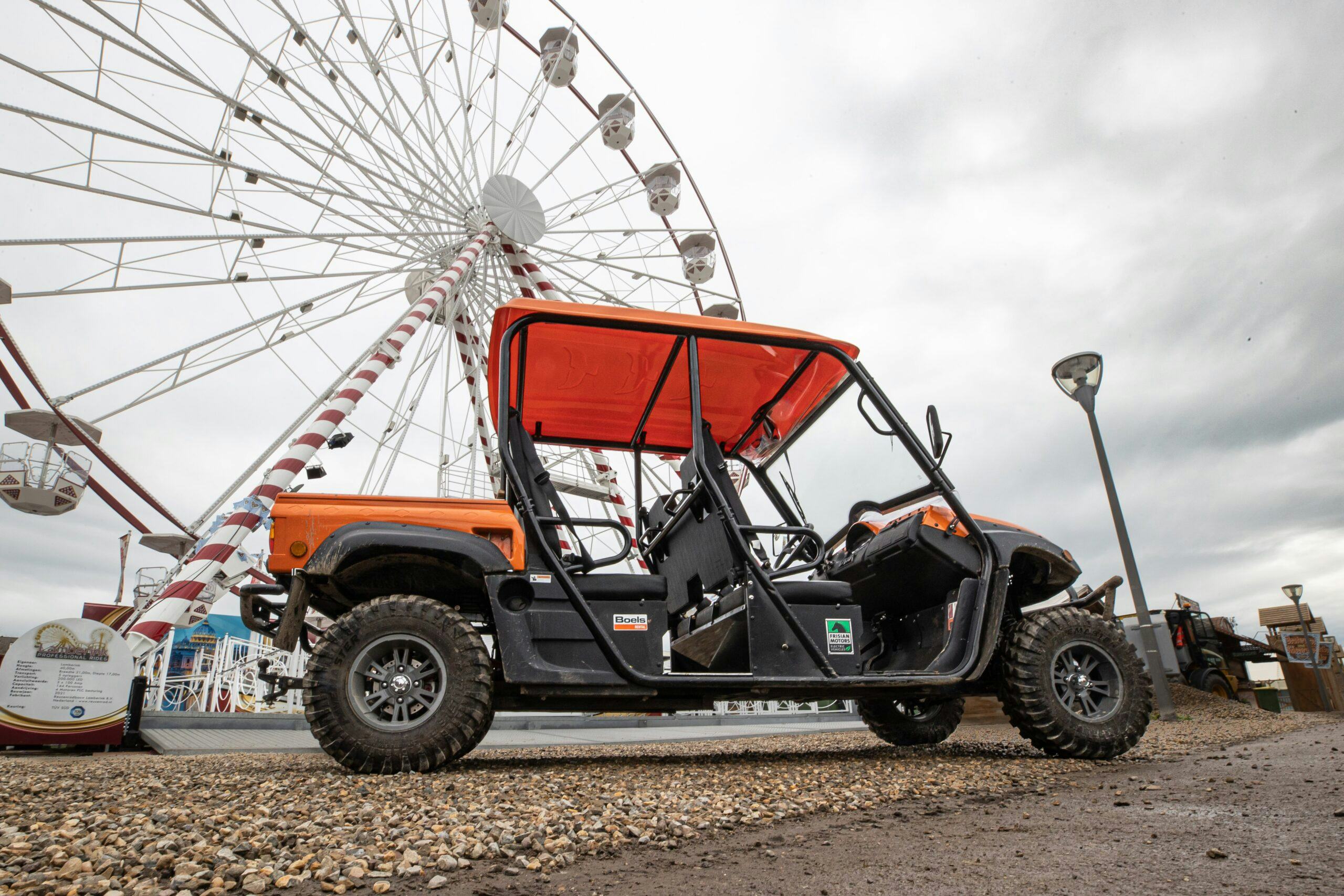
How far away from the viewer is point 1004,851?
1728mm

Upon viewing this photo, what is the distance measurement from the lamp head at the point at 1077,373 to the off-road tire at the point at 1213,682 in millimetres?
5858

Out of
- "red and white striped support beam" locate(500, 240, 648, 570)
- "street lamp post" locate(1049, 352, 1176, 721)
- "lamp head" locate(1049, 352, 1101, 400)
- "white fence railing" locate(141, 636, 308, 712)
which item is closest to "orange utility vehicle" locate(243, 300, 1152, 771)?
"street lamp post" locate(1049, 352, 1176, 721)

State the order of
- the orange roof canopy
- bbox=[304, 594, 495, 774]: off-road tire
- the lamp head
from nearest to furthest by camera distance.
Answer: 1. bbox=[304, 594, 495, 774]: off-road tire
2. the orange roof canopy
3. the lamp head

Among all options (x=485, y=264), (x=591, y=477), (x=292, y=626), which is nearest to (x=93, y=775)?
(x=292, y=626)

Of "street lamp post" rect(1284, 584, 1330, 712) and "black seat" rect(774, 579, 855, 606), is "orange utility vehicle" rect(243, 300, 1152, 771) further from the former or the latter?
"street lamp post" rect(1284, 584, 1330, 712)

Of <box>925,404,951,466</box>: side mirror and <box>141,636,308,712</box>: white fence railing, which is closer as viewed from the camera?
<box>925,404,951,466</box>: side mirror

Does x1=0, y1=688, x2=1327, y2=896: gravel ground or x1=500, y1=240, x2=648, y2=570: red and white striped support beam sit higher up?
x1=500, y1=240, x2=648, y2=570: red and white striped support beam

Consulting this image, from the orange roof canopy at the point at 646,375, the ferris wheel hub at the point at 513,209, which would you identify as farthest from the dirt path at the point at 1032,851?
the ferris wheel hub at the point at 513,209

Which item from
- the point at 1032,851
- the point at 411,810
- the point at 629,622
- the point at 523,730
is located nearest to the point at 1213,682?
the point at 523,730

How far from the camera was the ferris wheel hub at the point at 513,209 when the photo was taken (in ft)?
43.3

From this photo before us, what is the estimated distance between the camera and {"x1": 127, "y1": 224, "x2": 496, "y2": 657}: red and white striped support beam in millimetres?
8078

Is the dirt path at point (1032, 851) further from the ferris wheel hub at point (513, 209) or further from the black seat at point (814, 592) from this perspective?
the ferris wheel hub at point (513, 209)

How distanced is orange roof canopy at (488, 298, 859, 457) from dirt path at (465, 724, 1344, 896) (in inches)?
84.7

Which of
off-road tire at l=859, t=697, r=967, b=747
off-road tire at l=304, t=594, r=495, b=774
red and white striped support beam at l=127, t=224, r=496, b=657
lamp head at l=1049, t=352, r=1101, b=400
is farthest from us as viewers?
red and white striped support beam at l=127, t=224, r=496, b=657
